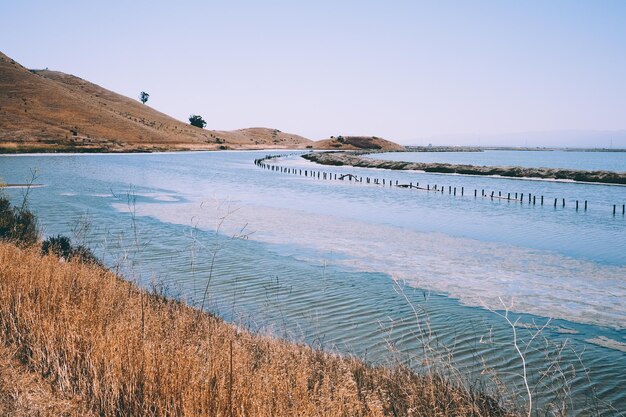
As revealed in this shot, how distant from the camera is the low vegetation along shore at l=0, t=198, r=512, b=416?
475 centimetres

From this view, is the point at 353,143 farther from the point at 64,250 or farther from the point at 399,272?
the point at 64,250

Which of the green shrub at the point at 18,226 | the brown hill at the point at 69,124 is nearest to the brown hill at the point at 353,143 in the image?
the brown hill at the point at 69,124

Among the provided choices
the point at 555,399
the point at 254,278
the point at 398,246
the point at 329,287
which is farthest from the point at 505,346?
the point at 398,246

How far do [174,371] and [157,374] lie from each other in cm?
19

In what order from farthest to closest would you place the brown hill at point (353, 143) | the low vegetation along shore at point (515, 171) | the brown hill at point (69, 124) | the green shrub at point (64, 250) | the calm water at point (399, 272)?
the brown hill at point (353, 143), the brown hill at point (69, 124), the low vegetation along shore at point (515, 171), the green shrub at point (64, 250), the calm water at point (399, 272)

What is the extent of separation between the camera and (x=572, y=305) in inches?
503

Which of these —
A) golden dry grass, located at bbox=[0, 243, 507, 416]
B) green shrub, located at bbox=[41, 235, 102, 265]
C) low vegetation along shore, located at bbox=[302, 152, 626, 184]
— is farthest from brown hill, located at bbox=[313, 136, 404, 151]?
golden dry grass, located at bbox=[0, 243, 507, 416]

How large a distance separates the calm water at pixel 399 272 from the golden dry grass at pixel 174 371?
853 millimetres

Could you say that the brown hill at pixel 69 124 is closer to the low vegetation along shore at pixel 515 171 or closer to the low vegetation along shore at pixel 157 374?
the low vegetation along shore at pixel 515 171

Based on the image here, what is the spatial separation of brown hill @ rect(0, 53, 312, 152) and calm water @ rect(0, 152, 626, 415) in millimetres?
69739

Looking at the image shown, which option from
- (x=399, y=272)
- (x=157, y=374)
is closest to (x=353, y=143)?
(x=399, y=272)

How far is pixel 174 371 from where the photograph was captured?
509 centimetres

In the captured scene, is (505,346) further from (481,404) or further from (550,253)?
(550,253)

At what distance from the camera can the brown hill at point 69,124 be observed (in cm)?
9669
